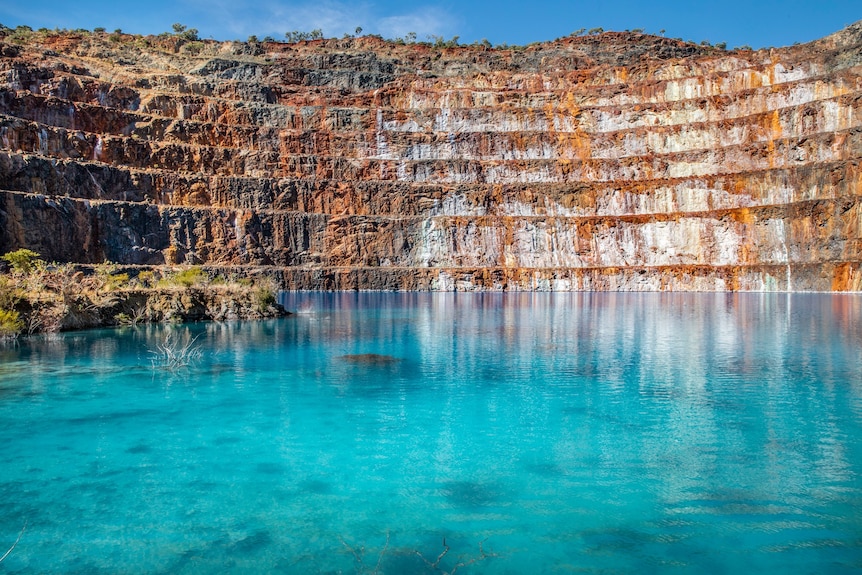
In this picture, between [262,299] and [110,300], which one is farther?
[262,299]

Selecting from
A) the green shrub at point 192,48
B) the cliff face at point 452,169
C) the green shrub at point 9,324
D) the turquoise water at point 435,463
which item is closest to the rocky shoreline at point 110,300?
the green shrub at point 9,324

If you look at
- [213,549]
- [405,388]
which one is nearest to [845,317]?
[405,388]

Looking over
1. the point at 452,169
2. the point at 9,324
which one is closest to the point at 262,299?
the point at 9,324

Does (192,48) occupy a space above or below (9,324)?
above

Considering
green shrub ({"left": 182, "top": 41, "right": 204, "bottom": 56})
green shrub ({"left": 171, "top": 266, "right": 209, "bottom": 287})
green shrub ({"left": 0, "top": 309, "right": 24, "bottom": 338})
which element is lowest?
green shrub ({"left": 0, "top": 309, "right": 24, "bottom": 338})

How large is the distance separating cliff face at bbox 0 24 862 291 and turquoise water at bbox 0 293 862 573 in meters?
45.5

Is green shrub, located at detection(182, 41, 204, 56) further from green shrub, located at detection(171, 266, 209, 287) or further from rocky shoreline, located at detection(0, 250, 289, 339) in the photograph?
green shrub, located at detection(171, 266, 209, 287)

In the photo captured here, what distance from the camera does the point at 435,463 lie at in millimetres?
9234

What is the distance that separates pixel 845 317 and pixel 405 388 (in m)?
25.0

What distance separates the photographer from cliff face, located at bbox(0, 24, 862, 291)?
5897 centimetres

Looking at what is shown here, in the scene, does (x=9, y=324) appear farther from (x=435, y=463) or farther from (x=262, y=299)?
(x=435, y=463)

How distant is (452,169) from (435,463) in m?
66.2

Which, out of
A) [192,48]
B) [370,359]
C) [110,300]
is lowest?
[370,359]

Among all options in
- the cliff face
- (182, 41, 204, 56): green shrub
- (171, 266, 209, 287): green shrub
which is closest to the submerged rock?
(171, 266, 209, 287): green shrub
